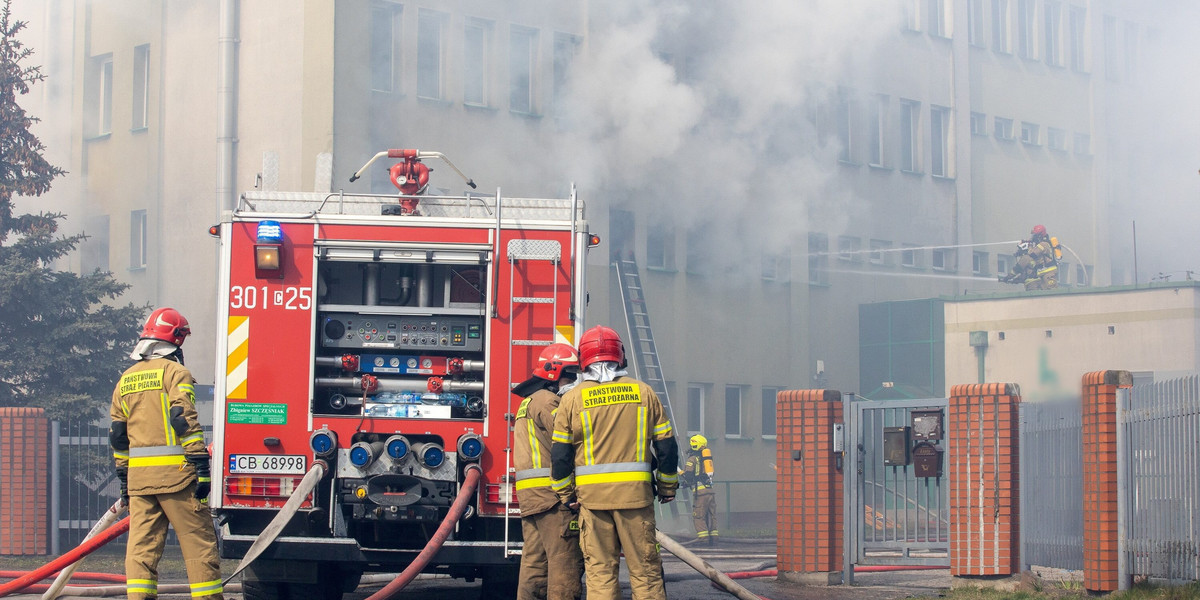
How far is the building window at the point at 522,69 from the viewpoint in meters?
23.8

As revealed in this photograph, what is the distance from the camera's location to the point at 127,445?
6961 millimetres

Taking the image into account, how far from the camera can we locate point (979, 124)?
112 ft

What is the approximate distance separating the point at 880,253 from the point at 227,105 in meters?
15.7

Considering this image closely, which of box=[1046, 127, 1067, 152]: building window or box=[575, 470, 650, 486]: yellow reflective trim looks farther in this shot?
box=[1046, 127, 1067, 152]: building window

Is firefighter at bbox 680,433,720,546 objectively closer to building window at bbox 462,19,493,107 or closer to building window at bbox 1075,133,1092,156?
building window at bbox 462,19,493,107

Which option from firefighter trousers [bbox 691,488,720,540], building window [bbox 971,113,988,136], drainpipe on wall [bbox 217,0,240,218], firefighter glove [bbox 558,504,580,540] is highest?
building window [bbox 971,113,988,136]

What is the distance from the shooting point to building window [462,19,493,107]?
76.6ft

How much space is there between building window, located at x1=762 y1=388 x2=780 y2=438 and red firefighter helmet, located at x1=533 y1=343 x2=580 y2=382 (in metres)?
20.9

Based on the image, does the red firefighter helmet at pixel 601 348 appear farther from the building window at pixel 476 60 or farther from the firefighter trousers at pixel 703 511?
the building window at pixel 476 60

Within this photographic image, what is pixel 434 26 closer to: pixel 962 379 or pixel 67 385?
pixel 67 385

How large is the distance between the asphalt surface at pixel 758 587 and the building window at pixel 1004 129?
24.3 metres

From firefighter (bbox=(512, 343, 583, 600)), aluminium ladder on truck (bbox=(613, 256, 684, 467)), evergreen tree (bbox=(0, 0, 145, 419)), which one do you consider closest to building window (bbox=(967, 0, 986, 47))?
aluminium ladder on truck (bbox=(613, 256, 684, 467))

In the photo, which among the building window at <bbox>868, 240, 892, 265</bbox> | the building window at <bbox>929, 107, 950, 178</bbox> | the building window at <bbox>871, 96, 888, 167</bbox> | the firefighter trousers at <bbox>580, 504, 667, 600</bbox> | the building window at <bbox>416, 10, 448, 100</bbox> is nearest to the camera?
the firefighter trousers at <bbox>580, 504, 667, 600</bbox>

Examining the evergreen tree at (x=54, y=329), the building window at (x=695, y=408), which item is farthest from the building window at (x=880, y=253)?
the evergreen tree at (x=54, y=329)
